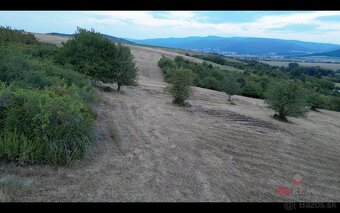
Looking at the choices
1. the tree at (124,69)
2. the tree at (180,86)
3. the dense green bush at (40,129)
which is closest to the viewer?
the dense green bush at (40,129)

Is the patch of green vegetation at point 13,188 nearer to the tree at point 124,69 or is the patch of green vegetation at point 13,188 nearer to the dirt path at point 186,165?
the dirt path at point 186,165

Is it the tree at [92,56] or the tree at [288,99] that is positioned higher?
the tree at [92,56]

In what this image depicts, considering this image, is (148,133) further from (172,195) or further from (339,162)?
(339,162)

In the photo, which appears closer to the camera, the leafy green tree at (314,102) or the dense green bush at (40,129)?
the dense green bush at (40,129)

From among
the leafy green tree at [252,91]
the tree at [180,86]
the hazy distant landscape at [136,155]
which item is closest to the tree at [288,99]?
the hazy distant landscape at [136,155]

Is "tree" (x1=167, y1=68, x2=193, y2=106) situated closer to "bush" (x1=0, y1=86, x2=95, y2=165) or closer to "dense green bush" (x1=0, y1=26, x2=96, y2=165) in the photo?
"dense green bush" (x1=0, y1=26, x2=96, y2=165)

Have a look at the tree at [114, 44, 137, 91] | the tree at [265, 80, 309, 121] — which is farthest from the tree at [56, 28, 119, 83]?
the tree at [265, 80, 309, 121]

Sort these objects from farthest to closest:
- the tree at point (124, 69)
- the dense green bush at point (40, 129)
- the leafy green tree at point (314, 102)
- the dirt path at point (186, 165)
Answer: the leafy green tree at point (314, 102) → the tree at point (124, 69) → the dense green bush at point (40, 129) → the dirt path at point (186, 165)
